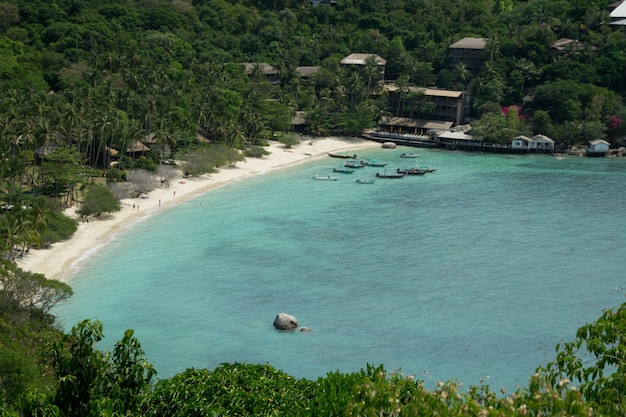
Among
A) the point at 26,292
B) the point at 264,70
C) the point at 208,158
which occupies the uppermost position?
the point at 264,70

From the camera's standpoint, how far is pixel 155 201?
75.9 metres

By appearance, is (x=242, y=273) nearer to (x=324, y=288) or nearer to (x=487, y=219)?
(x=324, y=288)

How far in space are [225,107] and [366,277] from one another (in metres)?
45.1

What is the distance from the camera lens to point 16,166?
65.4m

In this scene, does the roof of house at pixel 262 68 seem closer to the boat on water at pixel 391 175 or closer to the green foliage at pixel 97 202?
the boat on water at pixel 391 175

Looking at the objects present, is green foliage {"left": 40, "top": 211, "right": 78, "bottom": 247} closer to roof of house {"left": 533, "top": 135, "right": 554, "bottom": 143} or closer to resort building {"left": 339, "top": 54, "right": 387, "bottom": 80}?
roof of house {"left": 533, "top": 135, "right": 554, "bottom": 143}

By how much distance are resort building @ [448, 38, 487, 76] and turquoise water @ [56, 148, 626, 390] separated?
40.2m

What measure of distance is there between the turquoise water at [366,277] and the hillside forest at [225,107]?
3537mm

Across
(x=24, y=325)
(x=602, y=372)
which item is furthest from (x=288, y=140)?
(x=602, y=372)

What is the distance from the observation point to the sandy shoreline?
187 ft

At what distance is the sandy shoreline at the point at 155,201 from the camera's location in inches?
2240

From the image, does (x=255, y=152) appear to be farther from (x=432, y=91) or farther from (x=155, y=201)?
(x=432, y=91)

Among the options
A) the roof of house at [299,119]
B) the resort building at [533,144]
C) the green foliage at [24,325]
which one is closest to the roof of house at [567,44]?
the resort building at [533,144]

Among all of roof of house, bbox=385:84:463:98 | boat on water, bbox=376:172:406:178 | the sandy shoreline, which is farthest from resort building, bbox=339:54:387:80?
boat on water, bbox=376:172:406:178
